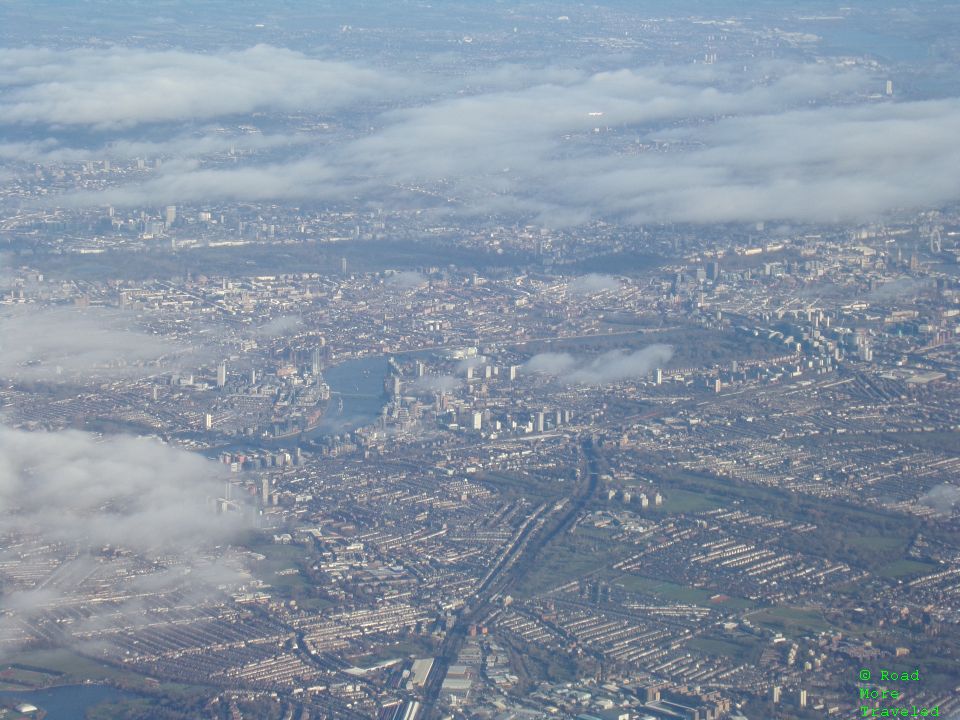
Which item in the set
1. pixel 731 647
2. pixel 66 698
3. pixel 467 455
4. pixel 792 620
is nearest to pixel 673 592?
pixel 792 620

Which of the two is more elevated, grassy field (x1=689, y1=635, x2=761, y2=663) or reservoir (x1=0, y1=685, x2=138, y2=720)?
reservoir (x1=0, y1=685, x2=138, y2=720)

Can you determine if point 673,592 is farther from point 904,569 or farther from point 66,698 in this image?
point 66,698

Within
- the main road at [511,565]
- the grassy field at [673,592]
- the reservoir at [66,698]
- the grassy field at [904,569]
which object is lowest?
the grassy field at [904,569]

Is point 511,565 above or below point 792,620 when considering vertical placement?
above

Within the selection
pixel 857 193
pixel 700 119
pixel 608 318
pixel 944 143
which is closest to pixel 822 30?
pixel 700 119

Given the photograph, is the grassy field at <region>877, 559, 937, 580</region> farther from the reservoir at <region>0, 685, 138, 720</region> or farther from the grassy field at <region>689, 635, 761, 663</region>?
the reservoir at <region>0, 685, 138, 720</region>

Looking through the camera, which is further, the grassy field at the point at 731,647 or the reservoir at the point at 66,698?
the grassy field at the point at 731,647

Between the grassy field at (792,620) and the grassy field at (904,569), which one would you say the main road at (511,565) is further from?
the grassy field at (904,569)

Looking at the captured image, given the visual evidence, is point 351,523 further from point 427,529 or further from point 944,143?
point 944,143

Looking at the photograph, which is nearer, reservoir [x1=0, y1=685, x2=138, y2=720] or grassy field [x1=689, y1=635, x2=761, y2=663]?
reservoir [x1=0, y1=685, x2=138, y2=720]

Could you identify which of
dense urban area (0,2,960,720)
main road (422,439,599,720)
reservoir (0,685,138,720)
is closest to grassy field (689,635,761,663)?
dense urban area (0,2,960,720)

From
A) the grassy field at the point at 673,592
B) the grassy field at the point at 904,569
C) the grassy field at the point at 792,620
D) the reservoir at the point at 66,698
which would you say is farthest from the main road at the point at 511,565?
the grassy field at the point at 904,569

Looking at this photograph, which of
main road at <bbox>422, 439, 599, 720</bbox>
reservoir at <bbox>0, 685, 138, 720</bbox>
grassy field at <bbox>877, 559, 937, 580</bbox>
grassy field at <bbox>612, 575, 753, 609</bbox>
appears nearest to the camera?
Answer: reservoir at <bbox>0, 685, 138, 720</bbox>
